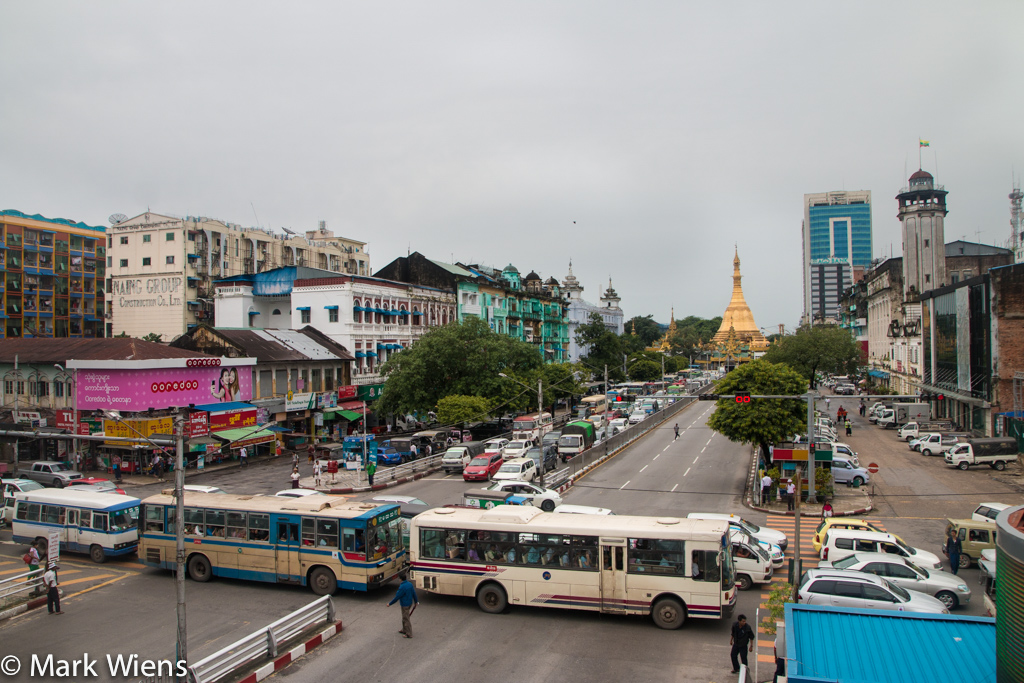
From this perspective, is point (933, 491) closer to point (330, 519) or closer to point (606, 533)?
point (606, 533)

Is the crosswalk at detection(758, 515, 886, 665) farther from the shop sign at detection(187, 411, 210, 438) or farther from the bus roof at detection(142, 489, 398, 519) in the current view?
the shop sign at detection(187, 411, 210, 438)

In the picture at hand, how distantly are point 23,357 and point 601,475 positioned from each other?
3711cm

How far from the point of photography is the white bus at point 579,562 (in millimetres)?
15742

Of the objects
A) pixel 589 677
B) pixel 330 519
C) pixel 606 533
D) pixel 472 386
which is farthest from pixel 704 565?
pixel 472 386

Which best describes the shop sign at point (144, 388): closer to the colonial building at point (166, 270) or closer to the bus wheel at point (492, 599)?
the colonial building at point (166, 270)

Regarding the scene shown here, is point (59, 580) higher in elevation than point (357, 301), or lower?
lower

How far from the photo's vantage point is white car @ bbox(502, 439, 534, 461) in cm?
4022

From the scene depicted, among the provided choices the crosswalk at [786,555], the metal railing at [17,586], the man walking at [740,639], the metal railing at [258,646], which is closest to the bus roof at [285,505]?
the metal railing at [258,646]

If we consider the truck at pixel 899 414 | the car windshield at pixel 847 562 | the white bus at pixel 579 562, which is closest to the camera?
the white bus at pixel 579 562

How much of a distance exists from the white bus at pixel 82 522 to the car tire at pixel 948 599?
23043 mm

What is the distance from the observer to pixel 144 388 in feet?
133

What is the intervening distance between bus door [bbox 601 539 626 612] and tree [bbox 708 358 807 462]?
61.1 ft

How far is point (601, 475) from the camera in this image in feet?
126

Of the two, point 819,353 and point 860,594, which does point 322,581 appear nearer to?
point 860,594
